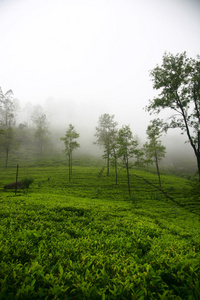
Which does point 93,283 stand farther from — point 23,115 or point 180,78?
point 23,115

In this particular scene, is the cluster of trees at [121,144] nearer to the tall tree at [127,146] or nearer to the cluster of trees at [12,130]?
the tall tree at [127,146]

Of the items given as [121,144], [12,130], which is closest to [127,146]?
[121,144]

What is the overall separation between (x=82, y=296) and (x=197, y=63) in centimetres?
2504

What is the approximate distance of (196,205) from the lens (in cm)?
1800

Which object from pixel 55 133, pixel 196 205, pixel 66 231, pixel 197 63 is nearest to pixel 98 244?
pixel 66 231

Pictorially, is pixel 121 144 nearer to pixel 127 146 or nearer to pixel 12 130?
pixel 127 146

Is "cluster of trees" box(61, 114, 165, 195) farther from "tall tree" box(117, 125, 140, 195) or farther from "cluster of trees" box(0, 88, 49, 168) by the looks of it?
"cluster of trees" box(0, 88, 49, 168)

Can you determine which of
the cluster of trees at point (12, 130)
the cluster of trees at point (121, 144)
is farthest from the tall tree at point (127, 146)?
the cluster of trees at point (12, 130)

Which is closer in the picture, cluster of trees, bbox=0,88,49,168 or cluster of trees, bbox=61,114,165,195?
cluster of trees, bbox=61,114,165,195

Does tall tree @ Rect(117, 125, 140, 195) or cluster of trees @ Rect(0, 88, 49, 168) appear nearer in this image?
tall tree @ Rect(117, 125, 140, 195)

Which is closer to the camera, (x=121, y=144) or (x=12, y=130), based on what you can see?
(x=121, y=144)

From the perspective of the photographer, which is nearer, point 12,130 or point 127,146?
point 127,146

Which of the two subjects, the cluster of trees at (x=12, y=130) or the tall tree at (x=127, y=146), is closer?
the tall tree at (x=127, y=146)

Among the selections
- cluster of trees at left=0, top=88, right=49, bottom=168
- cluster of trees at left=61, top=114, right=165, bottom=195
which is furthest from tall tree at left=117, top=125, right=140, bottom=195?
cluster of trees at left=0, top=88, right=49, bottom=168
